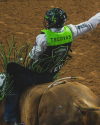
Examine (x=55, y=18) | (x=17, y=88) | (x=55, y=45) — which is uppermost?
(x=55, y=18)

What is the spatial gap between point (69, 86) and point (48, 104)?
0.50ft

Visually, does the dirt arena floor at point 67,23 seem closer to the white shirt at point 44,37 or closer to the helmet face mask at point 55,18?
the white shirt at point 44,37

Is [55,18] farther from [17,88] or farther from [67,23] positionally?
[67,23]

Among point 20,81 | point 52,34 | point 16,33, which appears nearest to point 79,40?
point 16,33

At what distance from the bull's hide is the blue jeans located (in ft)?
0.69

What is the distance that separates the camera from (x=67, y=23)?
5.31 meters

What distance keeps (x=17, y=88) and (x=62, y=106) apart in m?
0.51

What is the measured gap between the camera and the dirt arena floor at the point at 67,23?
3871mm

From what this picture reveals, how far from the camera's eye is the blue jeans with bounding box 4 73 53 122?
1.33m

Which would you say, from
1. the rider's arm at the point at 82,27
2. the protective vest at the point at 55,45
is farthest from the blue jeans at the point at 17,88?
the rider's arm at the point at 82,27

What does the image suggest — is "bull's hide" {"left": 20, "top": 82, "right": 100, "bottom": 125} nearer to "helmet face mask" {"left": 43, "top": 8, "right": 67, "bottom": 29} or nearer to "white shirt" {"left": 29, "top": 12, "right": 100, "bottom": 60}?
"white shirt" {"left": 29, "top": 12, "right": 100, "bottom": 60}

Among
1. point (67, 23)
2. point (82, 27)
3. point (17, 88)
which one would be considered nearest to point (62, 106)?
point (17, 88)

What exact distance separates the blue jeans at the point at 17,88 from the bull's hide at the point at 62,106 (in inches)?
8.3

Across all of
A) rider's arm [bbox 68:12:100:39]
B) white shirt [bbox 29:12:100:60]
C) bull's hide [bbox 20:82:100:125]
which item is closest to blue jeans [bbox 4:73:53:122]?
bull's hide [bbox 20:82:100:125]
